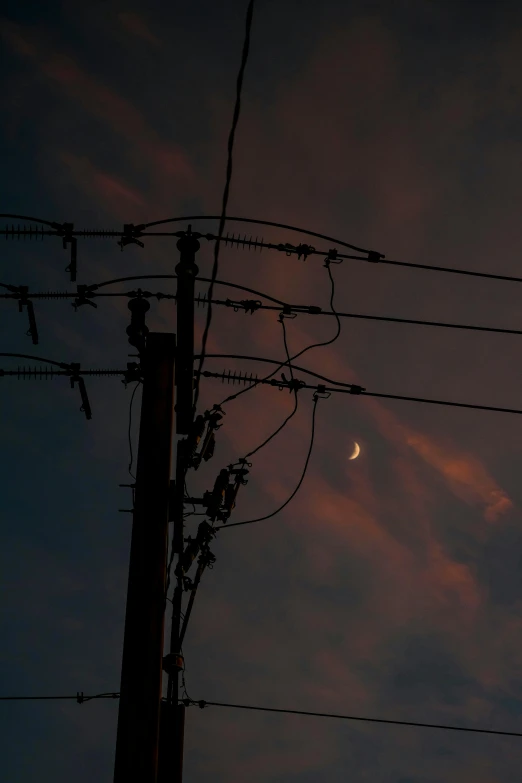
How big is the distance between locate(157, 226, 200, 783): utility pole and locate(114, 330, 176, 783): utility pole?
1.04ft

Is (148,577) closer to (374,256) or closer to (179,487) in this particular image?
(179,487)

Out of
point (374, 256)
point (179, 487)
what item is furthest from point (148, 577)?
point (374, 256)

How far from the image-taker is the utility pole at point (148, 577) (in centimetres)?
697

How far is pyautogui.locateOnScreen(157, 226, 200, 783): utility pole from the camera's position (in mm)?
7820

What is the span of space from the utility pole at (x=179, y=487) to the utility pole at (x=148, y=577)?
12.4 inches

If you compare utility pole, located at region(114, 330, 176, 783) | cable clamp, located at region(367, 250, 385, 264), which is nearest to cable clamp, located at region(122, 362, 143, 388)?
utility pole, located at region(114, 330, 176, 783)

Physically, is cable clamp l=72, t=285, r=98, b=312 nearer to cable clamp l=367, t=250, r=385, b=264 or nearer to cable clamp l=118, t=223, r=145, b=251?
cable clamp l=118, t=223, r=145, b=251

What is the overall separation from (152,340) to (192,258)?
3.27 ft

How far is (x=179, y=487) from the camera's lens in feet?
34.5

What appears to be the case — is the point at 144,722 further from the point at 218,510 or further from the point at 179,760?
the point at 218,510

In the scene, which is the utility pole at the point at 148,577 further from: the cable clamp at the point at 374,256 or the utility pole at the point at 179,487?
the cable clamp at the point at 374,256

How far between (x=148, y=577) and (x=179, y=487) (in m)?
2.81

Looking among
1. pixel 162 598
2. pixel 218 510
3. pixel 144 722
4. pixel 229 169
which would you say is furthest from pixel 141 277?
pixel 144 722

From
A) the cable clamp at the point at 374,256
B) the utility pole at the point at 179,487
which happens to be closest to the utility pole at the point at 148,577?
the utility pole at the point at 179,487
